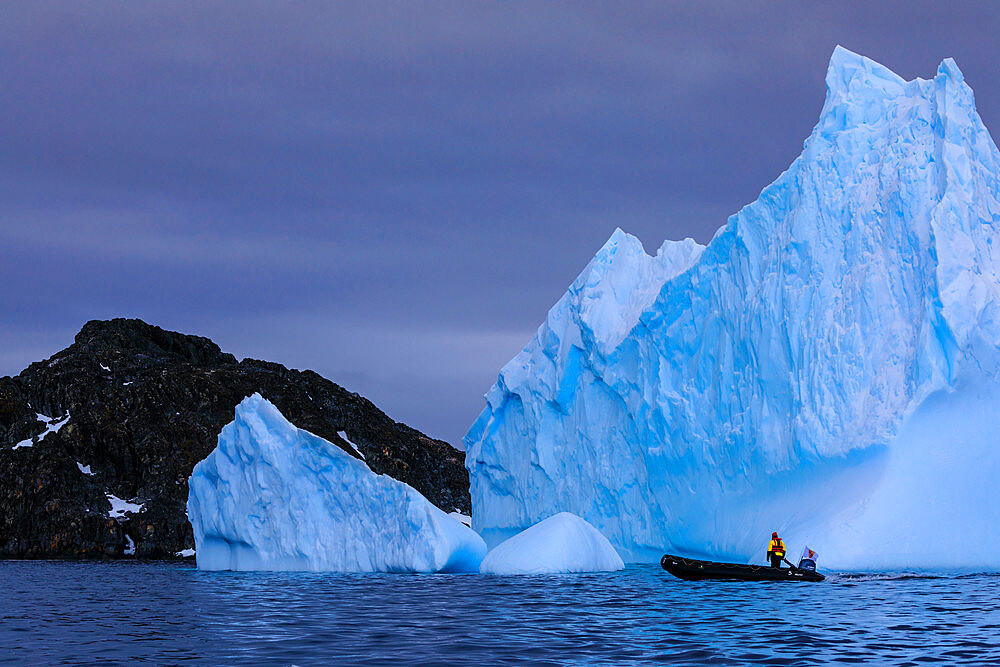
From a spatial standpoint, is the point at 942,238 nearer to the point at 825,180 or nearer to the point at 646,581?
the point at 825,180

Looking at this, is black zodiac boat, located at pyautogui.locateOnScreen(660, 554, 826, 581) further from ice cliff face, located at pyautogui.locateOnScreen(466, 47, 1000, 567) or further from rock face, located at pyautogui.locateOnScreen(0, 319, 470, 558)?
rock face, located at pyautogui.locateOnScreen(0, 319, 470, 558)

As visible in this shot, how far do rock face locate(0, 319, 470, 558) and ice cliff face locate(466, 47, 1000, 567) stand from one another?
4466 cm

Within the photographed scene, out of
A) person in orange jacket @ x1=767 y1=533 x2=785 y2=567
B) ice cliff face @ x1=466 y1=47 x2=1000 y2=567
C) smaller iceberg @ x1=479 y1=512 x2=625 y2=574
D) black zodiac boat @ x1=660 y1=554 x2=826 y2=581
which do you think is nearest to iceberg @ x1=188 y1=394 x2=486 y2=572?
smaller iceberg @ x1=479 y1=512 x2=625 y2=574

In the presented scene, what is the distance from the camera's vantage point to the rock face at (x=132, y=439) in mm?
73750

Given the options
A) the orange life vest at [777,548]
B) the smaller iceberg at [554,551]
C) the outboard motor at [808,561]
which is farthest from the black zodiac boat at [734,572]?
the smaller iceberg at [554,551]

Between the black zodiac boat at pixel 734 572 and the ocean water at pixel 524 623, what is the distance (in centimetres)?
27

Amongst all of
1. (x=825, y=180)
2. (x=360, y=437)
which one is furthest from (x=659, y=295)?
(x=360, y=437)

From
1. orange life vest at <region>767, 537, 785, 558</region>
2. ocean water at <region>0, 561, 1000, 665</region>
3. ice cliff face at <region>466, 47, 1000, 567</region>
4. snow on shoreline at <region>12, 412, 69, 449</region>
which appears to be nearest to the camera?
ocean water at <region>0, 561, 1000, 665</region>

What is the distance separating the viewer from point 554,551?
30.5m

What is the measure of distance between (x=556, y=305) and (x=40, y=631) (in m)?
26.0

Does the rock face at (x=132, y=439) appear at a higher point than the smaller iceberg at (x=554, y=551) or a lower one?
higher

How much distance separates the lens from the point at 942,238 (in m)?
28.8

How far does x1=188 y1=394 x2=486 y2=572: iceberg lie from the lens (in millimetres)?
Answer: 32188

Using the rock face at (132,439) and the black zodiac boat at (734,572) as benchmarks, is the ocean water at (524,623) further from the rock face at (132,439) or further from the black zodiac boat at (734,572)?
the rock face at (132,439)
